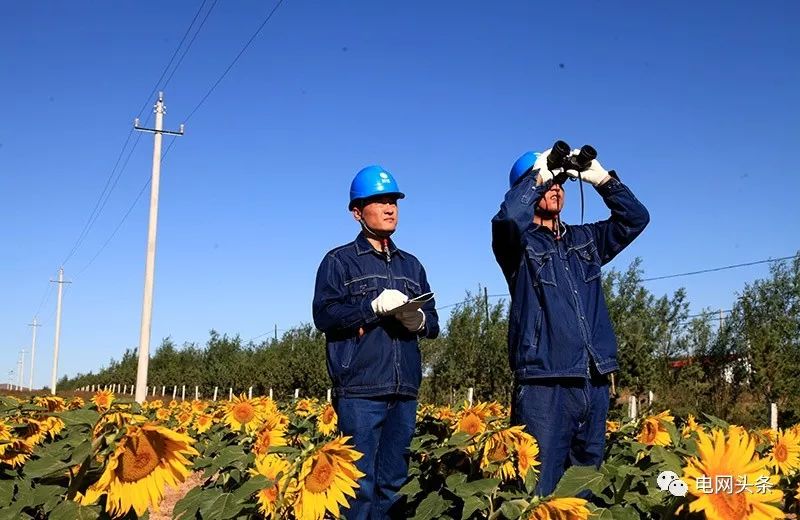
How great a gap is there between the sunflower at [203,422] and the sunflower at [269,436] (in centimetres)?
190

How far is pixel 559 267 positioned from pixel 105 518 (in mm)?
2129

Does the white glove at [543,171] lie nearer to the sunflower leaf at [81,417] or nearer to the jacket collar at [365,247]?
the jacket collar at [365,247]

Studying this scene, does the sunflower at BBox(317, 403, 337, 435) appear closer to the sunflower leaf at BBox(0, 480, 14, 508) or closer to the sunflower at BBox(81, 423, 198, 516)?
the sunflower leaf at BBox(0, 480, 14, 508)

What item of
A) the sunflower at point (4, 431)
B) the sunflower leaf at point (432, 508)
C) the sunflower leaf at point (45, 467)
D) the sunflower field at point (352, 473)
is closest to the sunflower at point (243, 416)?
the sunflower field at point (352, 473)

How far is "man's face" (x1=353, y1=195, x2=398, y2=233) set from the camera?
4.11 meters

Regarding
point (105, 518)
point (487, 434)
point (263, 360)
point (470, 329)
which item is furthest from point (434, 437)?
point (263, 360)

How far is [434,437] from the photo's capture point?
14.6 ft

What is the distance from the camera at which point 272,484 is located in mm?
2957

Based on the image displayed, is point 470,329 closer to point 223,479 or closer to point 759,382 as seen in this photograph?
point 759,382

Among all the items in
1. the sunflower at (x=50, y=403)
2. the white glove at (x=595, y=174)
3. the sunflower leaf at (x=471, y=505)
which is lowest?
the sunflower leaf at (x=471, y=505)

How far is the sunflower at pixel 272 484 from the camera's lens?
2.88 meters

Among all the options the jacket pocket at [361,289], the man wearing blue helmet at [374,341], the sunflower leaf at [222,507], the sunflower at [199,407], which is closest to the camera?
the sunflower leaf at [222,507]

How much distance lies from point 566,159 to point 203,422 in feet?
13.6

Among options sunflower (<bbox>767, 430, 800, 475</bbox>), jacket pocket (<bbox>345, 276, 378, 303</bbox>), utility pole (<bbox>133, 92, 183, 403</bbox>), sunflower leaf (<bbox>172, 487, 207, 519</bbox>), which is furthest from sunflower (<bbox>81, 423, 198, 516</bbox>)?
utility pole (<bbox>133, 92, 183, 403</bbox>)
